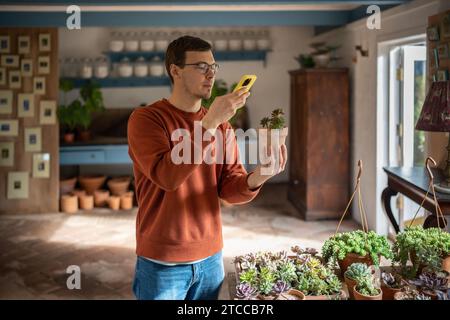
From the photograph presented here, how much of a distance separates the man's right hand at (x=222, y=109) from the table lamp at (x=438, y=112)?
164 cm

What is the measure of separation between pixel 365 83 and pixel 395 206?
137 centimetres

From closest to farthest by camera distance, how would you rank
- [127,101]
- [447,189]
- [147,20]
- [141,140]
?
[141,140]
[447,189]
[147,20]
[127,101]

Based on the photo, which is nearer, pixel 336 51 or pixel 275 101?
pixel 336 51

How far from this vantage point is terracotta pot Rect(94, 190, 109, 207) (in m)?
6.72

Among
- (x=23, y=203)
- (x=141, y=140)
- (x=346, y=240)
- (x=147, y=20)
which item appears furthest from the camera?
(x=23, y=203)

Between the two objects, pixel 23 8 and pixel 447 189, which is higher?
pixel 23 8

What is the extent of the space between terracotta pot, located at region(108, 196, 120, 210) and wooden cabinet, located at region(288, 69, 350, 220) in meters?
2.44

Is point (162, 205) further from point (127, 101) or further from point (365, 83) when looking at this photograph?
point (127, 101)

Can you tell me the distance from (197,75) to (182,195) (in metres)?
0.42

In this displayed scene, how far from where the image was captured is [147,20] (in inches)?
229

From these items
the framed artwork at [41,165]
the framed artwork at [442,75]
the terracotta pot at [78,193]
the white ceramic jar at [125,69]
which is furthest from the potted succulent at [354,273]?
the white ceramic jar at [125,69]

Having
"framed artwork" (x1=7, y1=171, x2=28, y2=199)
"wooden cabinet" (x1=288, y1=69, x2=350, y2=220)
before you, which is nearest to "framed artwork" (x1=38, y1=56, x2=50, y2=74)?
"framed artwork" (x1=7, y1=171, x2=28, y2=199)

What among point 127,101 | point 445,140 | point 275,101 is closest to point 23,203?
point 127,101

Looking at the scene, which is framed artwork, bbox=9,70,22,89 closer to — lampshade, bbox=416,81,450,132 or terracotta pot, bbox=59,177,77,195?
terracotta pot, bbox=59,177,77,195
